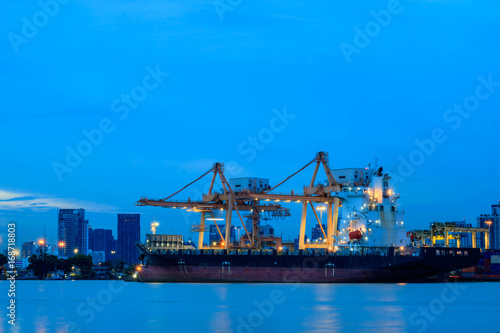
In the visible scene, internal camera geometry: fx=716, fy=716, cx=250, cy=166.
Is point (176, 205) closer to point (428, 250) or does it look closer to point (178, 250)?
point (178, 250)

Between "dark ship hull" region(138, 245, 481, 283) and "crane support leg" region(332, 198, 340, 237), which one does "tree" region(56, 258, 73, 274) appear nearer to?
"dark ship hull" region(138, 245, 481, 283)

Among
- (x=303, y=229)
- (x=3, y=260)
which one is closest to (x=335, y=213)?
(x=303, y=229)

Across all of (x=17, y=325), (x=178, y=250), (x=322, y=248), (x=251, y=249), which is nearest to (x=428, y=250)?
(x=322, y=248)

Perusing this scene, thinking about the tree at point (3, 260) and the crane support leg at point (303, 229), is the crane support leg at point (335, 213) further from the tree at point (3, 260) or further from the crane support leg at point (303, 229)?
the tree at point (3, 260)

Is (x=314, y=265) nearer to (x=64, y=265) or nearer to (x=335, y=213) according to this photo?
(x=335, y=213)

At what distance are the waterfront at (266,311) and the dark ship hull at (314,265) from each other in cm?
595

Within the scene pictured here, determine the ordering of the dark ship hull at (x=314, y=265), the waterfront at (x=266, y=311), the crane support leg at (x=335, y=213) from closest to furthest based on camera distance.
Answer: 1. the waterfront at (x=266, y=311)
2. the dark ship hull at (x=314, y=265)
3. the crane support leg at (x=335, y=213)

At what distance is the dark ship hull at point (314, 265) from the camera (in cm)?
5922

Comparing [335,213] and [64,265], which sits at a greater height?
[335,213]

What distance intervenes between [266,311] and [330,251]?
27342mm

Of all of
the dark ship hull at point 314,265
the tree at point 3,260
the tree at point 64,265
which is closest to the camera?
the dark ship hull at point 314,265

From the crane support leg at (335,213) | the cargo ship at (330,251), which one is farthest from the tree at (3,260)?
the crane support leg at (335,213)

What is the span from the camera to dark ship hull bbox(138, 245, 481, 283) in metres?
59.2

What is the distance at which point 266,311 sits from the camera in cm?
3766
